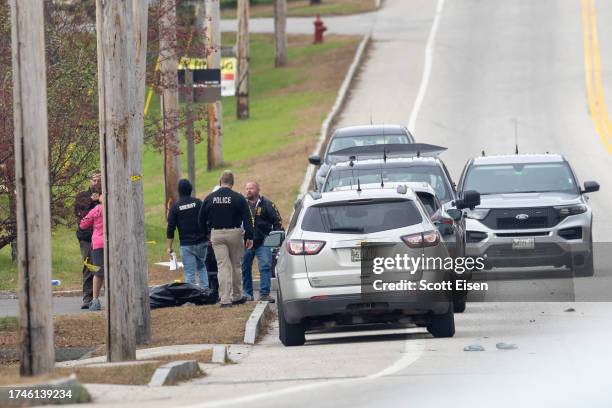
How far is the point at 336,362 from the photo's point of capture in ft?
48.4

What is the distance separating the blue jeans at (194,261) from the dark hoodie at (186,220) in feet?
0.34

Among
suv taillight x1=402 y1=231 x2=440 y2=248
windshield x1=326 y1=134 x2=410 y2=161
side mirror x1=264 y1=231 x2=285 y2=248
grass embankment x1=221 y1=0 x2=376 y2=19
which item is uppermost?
grass embankment x1=221 y1=0 x2=376 y2=19

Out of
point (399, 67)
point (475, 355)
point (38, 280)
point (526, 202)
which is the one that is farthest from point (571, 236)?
point (399, 67)

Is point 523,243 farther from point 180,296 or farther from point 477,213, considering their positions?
point 180,296

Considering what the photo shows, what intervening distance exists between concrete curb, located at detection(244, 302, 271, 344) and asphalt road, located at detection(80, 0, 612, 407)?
249 millimetres

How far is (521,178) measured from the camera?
23656 mm

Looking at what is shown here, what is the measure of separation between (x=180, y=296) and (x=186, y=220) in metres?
1.12

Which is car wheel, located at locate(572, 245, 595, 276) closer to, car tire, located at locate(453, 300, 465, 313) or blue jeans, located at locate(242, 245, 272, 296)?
car tire, located at locate(453, 300, 465, 313)

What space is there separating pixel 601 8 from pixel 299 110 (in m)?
20.1

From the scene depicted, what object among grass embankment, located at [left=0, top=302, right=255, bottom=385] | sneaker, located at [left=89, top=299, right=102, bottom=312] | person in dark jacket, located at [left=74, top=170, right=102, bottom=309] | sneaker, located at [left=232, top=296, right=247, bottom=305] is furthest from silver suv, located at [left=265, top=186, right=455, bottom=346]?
sneaker, located at [left=89, top=299, right=102, bottom=312]

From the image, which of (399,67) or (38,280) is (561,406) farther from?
(399,67)

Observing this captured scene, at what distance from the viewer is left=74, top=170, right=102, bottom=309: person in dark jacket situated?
2059cm

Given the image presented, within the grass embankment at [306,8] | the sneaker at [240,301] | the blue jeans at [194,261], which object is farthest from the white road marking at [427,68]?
the sneaker at [240,301]

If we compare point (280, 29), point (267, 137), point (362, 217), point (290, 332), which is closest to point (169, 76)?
point (290, 332)
